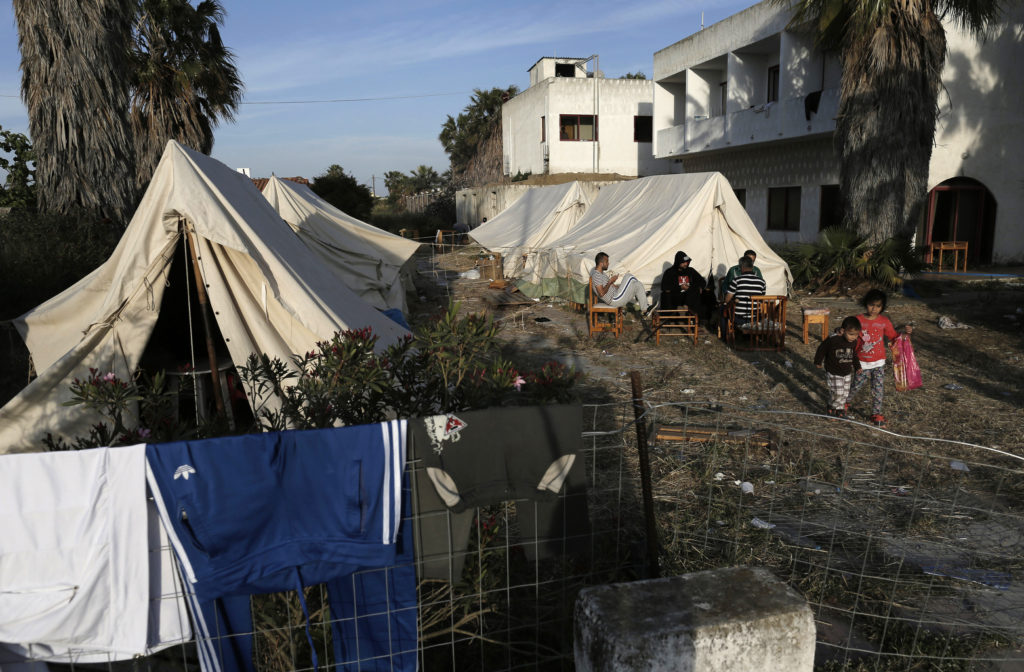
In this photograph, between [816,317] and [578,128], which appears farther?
[578,128]

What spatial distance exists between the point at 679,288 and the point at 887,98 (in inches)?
255

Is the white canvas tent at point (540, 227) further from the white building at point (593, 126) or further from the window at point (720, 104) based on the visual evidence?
the white building at point (593, 126)

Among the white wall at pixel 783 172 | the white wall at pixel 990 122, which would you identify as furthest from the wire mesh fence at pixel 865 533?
the white wall at pixel 990 122

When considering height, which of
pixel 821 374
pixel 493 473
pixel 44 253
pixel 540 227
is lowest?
pixel 821 374

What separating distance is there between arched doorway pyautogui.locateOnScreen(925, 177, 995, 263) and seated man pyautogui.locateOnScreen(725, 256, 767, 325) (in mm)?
10266

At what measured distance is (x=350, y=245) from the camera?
13672mm

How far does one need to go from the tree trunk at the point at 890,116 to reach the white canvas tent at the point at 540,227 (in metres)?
6.71

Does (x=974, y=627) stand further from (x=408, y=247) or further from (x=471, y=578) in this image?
(x=408, y=247)

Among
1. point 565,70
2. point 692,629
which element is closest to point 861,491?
point 692,629

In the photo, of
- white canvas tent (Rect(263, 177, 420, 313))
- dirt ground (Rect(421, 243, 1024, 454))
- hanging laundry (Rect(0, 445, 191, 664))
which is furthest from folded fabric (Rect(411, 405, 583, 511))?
white canvas tent (Rect(263, 177, 420, 313))

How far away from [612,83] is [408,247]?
18.9m

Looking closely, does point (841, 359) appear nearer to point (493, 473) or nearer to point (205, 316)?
point (493, 473)

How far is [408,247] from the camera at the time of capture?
14328 mm

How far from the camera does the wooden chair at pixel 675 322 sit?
417 inches
